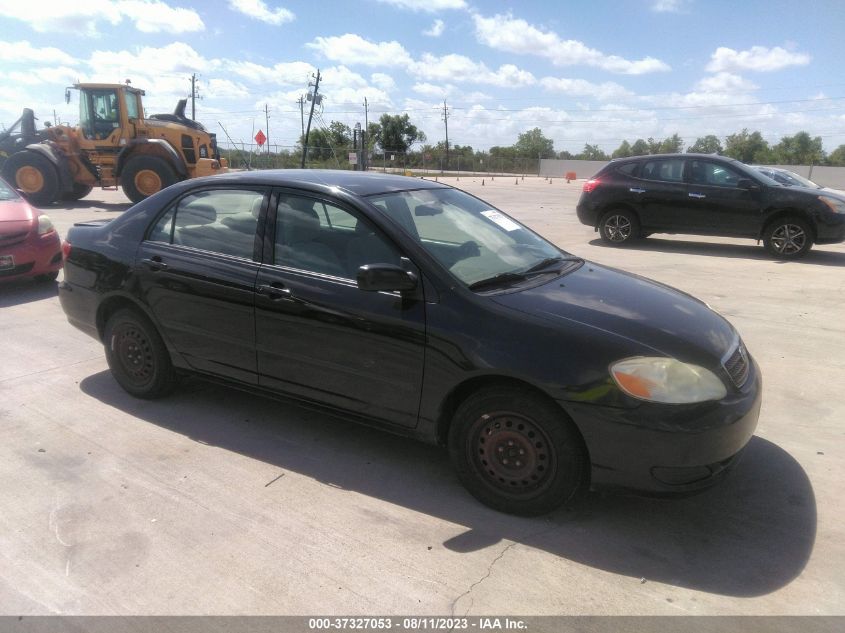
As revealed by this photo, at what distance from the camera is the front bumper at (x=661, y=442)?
2.80 metres

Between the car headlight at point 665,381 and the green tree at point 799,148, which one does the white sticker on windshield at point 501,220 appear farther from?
the green tree at point 799,148

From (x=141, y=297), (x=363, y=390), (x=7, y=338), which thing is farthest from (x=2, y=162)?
(x=363, y=390)

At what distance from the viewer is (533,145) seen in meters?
103

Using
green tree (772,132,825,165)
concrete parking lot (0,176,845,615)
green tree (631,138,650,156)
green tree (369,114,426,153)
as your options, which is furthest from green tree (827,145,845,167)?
concrete parking lot (0,176,845,615)

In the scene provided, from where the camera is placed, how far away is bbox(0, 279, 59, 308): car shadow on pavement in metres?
7.42

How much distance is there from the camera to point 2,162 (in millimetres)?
17250

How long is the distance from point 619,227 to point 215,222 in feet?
30.0

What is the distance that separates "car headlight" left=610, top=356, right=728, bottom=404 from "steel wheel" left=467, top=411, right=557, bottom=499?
1.48 ft

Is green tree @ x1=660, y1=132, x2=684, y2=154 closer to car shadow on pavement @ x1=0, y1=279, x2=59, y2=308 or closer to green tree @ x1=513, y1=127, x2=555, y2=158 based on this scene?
green tree @ x1=513, y1=127, x2=555, y2=158

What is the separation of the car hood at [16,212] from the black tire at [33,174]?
994 cm

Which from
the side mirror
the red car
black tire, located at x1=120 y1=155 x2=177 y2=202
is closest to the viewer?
the side mirror

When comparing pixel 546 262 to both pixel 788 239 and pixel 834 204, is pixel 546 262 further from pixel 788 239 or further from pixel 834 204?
pixel 834 204

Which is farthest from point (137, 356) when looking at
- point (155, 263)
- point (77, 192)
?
point (77, 192)

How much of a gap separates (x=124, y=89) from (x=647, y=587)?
1773cm
